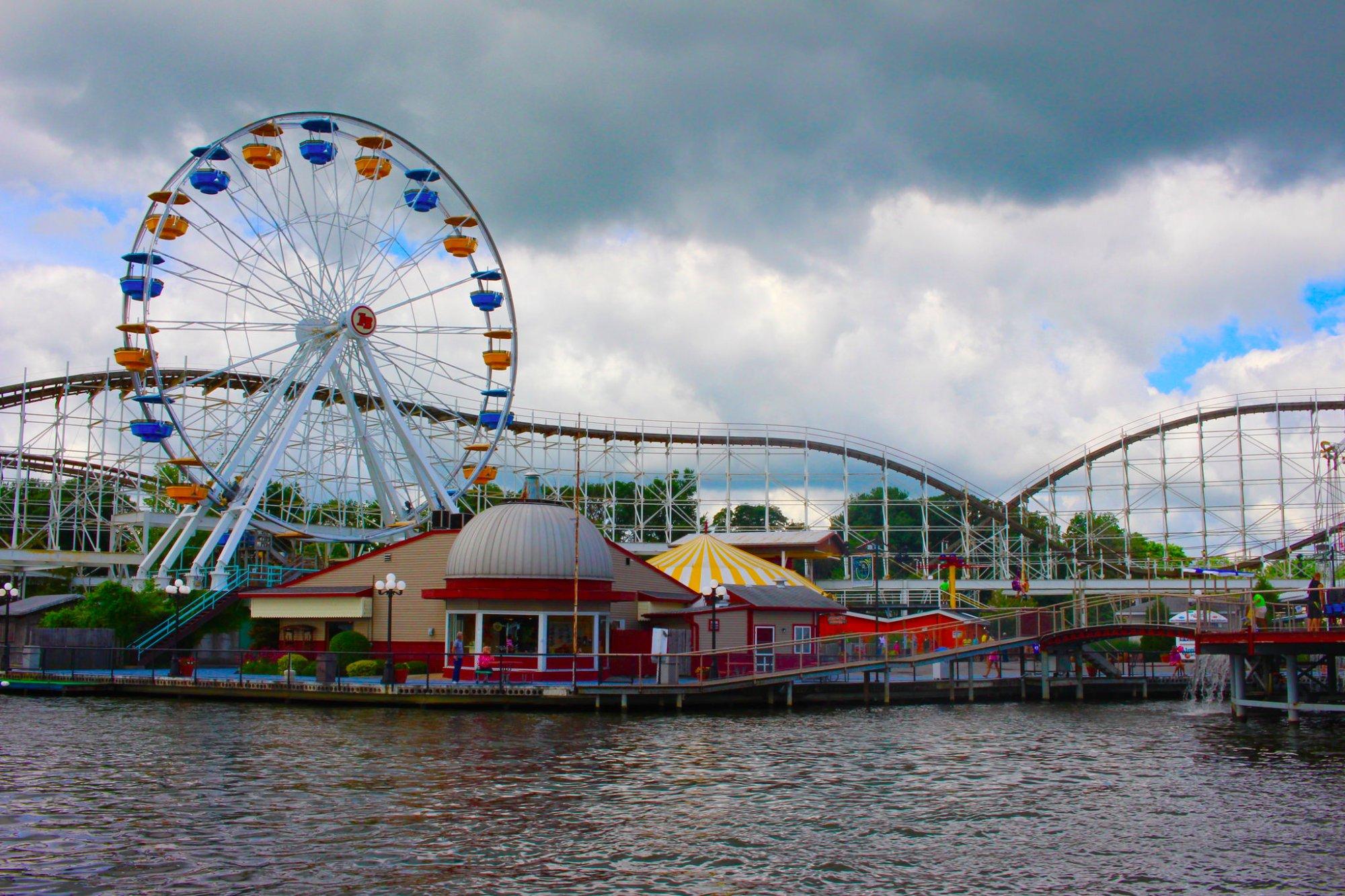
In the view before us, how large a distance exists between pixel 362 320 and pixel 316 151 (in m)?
6.98

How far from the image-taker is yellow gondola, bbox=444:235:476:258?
5372 cm

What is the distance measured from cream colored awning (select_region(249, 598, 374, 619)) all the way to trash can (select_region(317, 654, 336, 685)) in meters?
5.88

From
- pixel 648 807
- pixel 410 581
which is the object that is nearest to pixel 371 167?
pixel 410 581

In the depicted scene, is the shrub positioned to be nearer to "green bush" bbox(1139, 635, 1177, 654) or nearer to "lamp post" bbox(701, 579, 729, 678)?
"lamp post" bbox(701, 579, 729, 678)

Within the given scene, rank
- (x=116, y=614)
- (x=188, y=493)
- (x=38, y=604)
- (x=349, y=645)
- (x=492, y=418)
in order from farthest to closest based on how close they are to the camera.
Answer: (x=492, y=418)
(x=38, y=604)
(x=188, y=493)
(x=116, y=614)
(x=349, y=645)

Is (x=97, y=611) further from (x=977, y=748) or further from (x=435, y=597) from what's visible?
(x=977, y=748)

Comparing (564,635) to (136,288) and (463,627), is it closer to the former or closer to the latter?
(463,627)

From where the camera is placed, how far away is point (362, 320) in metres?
51.8

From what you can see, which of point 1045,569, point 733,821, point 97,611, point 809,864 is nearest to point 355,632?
point 97,611

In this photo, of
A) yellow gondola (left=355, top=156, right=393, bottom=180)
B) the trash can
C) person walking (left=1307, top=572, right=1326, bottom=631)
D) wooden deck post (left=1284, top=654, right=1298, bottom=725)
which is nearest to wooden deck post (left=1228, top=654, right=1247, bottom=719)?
wooden deck post (left=1284, top=654, right=1298, bottom=725)

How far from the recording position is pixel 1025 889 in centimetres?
1606

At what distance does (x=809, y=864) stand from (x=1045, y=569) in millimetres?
62200

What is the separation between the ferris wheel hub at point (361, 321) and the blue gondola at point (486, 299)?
4.68m

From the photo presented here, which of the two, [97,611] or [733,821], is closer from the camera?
[733,821]
